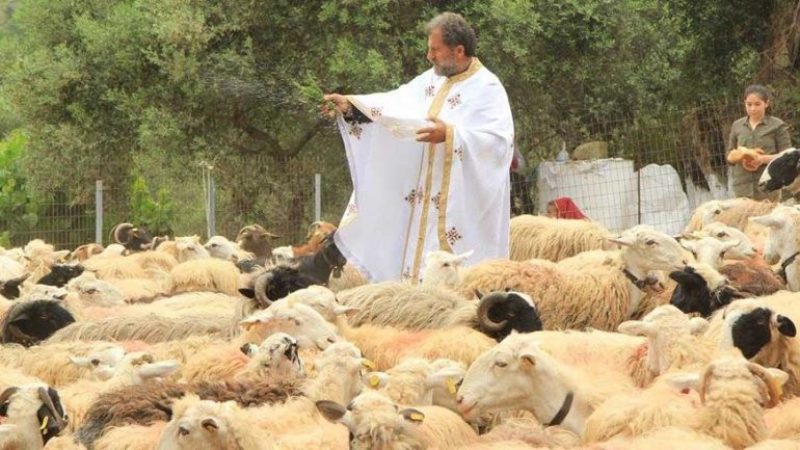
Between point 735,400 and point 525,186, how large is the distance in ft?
40.6

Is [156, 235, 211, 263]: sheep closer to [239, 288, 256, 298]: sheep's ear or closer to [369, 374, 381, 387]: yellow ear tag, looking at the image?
[239, 288, 256, 298]: sheep's ear

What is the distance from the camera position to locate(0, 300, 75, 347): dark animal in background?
34.7ft

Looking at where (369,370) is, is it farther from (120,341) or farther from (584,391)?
(120,341)

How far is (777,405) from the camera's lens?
7125 mm

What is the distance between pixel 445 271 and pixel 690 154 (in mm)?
7216

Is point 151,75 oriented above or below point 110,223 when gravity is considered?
above

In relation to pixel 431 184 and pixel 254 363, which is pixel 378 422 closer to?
pixel 254 363

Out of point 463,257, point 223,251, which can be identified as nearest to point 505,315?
point 463,257

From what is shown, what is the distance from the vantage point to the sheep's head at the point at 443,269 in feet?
36.4

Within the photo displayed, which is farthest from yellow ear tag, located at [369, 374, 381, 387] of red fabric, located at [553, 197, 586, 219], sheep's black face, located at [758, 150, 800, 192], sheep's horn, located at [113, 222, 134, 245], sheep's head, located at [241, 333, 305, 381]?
sheep's horn, located at [113, 222, 134, 245]

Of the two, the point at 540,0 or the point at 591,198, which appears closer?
the point at 591,198

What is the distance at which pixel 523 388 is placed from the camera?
769 cm

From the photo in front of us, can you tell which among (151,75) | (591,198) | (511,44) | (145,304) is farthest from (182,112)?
(145,304)

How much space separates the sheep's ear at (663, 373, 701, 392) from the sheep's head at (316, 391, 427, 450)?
1.23 meters
